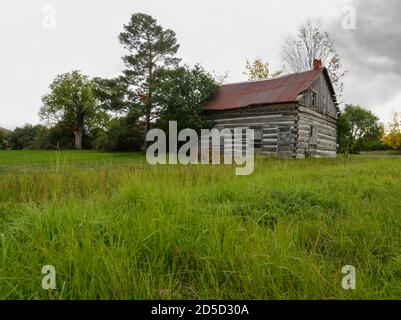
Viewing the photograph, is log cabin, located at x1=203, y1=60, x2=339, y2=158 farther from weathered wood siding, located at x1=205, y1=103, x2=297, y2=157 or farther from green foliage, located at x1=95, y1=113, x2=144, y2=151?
green foliage, located at x1=95, y1=113, x2=144, y2=151

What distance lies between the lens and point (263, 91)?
2130 cm

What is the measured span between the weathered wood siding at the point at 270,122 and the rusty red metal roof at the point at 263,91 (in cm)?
45

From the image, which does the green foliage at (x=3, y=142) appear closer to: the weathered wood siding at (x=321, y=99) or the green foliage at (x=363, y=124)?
the weathered wood siding at (x=321, y=99)

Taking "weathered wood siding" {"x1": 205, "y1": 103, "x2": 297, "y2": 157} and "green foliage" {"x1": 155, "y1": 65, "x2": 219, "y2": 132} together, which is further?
"green foliage" {"x1": 155, "y1": 65, "x2": 219, "y2": 132}

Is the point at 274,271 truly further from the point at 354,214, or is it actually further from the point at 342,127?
the point at 342,127

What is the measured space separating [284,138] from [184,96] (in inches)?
306

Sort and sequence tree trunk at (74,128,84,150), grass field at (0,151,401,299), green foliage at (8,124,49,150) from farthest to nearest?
green foliage at (8,124,49,150), tree trunk at (74,128,84,150), grass field at (0,151,401,299)

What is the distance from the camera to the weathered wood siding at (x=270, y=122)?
18.7 metres

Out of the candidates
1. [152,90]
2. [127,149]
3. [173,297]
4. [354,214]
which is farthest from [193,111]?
[173,297]

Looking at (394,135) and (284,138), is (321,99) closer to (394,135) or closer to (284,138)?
(284,138)

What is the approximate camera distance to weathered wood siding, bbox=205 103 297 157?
1867 centimetres

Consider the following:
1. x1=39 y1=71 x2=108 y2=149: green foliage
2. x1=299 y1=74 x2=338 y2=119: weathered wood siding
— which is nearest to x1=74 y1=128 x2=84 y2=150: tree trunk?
x1=39 y1=71 x2=108 y2=149: green foliage

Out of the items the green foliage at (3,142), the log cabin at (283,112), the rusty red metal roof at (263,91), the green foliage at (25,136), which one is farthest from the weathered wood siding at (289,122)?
the green foliage at (3,142)
